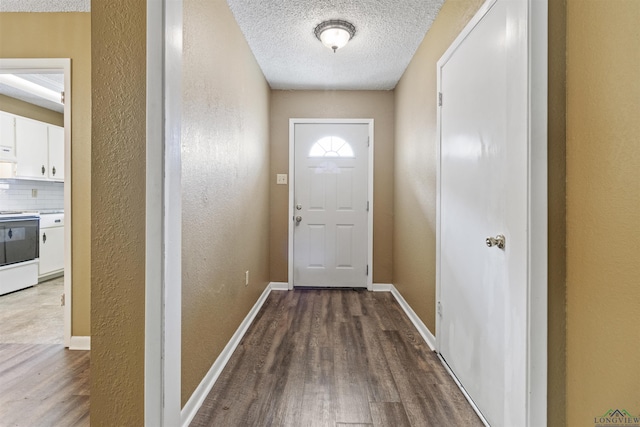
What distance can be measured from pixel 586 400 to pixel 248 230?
2242mm

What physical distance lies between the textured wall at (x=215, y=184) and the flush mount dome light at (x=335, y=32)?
0.64 metres

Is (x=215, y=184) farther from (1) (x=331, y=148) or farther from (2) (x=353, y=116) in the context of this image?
(2) (x=353, y=116)

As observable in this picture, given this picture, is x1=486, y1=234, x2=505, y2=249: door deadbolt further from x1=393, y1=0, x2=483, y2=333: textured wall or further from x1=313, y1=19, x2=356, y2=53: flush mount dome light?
x1=313, y1=19, x2=356, y2=53: flush mount dome light

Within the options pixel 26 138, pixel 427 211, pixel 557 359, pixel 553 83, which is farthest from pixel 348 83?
pixel 26 138

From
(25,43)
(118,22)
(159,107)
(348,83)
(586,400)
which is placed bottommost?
(586,400)

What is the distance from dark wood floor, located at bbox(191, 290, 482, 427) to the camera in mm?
1398

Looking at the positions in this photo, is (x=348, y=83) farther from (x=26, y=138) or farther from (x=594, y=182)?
(x=26, y=138)

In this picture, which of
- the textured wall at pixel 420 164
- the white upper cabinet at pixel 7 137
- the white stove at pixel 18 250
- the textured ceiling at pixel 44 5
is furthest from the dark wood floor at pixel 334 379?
the white upper cabinet at pixel 7 137

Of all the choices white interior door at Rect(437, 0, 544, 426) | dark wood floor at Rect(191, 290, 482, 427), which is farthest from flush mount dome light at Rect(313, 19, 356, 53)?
dark wood floor at Rect(191, 290, 482, 427)

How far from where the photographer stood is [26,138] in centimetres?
368

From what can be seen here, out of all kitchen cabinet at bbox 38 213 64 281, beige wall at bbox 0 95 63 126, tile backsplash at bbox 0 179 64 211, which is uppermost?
beige wall at bbox 0 95 63 126

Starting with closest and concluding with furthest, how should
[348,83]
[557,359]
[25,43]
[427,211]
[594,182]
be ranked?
[594,182]
[557,359]
[25,43]
[427,211]
[348,83]

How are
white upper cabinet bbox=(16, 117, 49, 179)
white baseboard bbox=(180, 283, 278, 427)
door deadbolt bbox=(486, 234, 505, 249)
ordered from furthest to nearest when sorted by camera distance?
1. white upper cabinet bbox=(16, 117, 49, 179)
2. white baseboard bbox=(180, 283, 278, 427)
3. door deadbolt bbox=(486, 234, 505, 249)

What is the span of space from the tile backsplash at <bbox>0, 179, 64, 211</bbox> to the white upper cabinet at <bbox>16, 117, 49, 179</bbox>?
33 cm
